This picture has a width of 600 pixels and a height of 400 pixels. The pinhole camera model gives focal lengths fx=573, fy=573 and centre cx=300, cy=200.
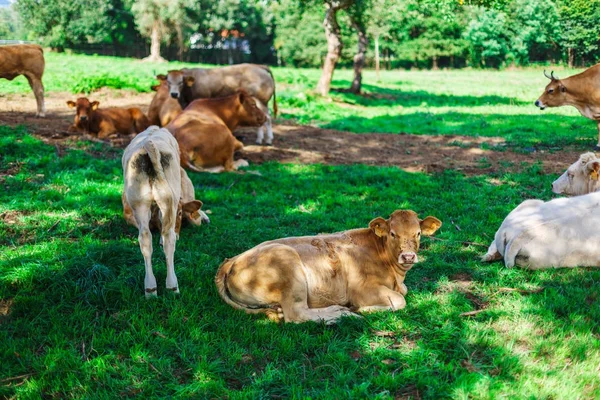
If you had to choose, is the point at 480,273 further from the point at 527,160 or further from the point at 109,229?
the point at 527,160

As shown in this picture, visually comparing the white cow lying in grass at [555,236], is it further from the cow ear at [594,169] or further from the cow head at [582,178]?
the cow head at [582,178]

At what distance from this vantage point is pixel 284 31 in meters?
68.8

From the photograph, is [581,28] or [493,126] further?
[581,28]

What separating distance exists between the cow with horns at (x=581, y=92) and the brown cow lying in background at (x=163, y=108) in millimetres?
9219

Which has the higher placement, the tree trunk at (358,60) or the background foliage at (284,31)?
the background foliage at (284,31)

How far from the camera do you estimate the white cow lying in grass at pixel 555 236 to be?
637cm

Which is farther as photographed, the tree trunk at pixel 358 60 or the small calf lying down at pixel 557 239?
the tree trunk at pixel 358 60

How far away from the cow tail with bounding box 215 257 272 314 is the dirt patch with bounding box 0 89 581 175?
6.46m

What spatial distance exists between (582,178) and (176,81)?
9.50 metres

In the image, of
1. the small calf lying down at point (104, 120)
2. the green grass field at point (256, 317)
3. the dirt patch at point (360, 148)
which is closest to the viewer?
the green grass field at point (256, 317)

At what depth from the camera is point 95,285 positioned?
18.7ft

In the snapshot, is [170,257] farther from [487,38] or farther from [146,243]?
[487,38]

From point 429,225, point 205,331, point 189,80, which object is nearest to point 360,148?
point 189,80

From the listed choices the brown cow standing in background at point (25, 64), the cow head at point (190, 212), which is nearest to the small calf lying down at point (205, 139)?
the cow head at point (190, 212)
